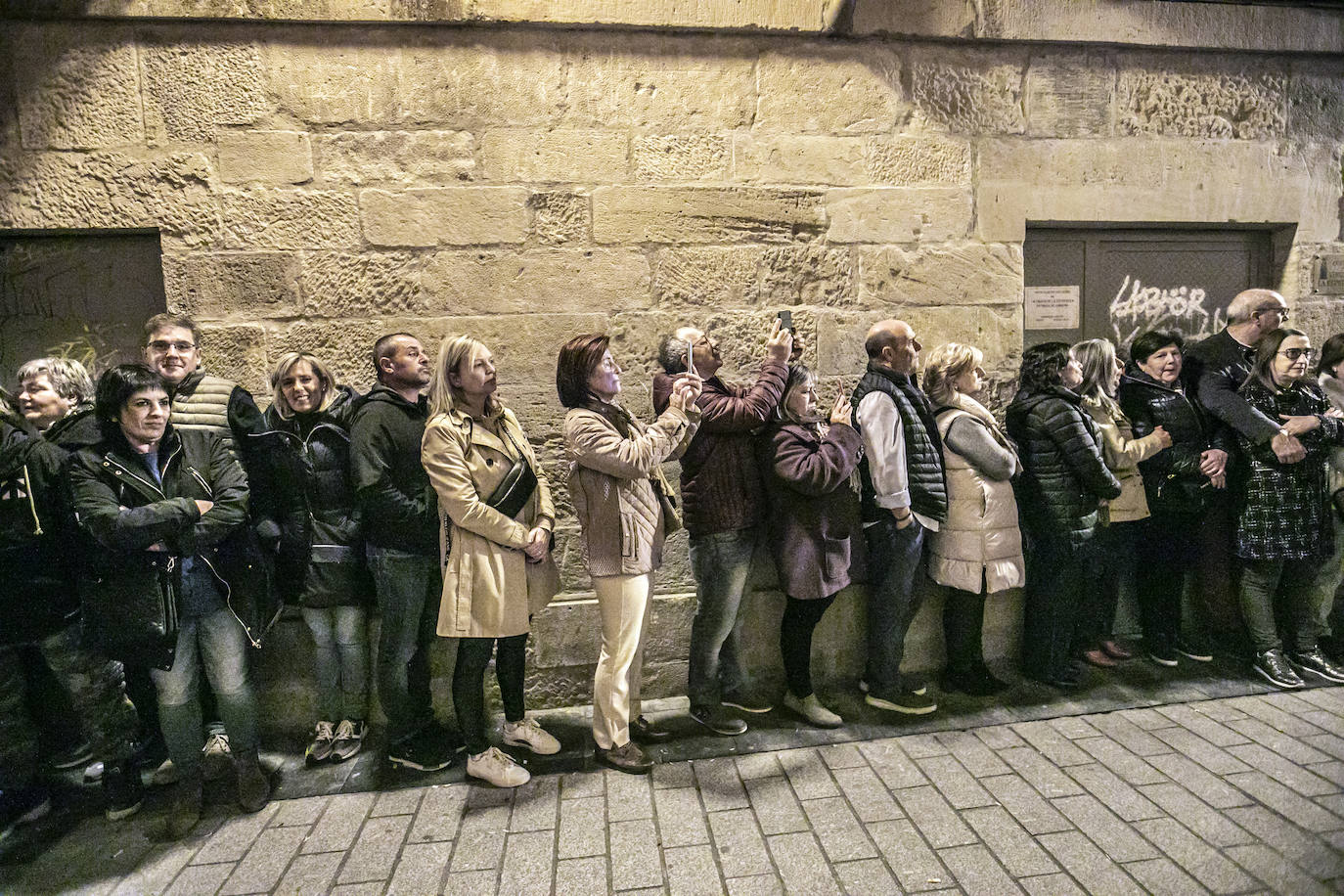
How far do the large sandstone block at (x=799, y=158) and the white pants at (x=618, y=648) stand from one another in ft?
7.30

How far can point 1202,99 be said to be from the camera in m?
4.06

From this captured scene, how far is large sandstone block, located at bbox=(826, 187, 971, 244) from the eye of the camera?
379 centimetres

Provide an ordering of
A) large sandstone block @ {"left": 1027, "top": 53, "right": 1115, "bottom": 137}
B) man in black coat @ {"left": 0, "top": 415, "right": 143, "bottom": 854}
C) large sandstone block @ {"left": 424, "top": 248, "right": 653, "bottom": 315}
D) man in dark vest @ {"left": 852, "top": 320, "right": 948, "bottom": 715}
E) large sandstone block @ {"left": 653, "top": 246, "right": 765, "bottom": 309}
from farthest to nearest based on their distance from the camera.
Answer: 1. large sandstone block @ {"left": 1027, "top": 53, "right": 1115, "bottom": 137}
2. large sandstone block @ {"left": 653, "top": 246, "right": 765, "bottom": 309}
3. large sandstone block @ {"left": 424, "top": 248, "right": 653, "bottom": 315}
4. man in dark vest @ {"left": 852, "top": 320, "right": 948, "bottom": 715}
5. man in black coat @ {"left": 0, "top": 415, "right": 143, "bottom": 854}

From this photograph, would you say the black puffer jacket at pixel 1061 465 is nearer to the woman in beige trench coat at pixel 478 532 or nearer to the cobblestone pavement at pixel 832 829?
the cobblestone pavement at pixel 832 829

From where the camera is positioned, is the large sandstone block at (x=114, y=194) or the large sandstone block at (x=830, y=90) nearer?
the large sandstone block at (x=114, y=194)

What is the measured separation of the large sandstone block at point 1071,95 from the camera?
12.9 ft

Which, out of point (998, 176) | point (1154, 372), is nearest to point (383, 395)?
point (998, 176)

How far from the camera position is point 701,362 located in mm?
3279

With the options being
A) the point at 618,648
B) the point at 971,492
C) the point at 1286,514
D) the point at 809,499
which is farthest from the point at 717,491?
the point at 1286,514

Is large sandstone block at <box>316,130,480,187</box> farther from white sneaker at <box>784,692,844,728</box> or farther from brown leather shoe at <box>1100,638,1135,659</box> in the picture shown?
brown leather shoe at <box>1100,638,1135,659</box>

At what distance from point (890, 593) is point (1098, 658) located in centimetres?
139

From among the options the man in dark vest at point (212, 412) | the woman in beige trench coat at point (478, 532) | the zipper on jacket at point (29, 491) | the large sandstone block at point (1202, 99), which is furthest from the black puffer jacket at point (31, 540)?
the large sandstone block at point (1202, 99)

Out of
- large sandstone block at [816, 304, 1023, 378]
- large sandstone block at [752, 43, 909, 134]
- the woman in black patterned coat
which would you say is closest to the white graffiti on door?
the woman in black patterned coat

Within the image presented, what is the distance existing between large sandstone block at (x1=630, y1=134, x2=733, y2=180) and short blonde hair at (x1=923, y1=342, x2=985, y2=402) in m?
1.46
